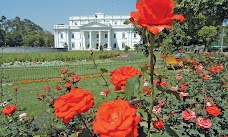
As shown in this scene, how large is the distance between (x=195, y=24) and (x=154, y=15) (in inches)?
1402

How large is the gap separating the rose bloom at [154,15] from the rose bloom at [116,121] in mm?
278

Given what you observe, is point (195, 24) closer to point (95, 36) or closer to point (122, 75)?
point (122, 75)

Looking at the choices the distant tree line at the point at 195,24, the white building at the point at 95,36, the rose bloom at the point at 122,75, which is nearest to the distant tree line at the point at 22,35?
the white building at the point at 95,36

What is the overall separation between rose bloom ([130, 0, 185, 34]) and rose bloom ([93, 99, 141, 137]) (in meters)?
0.28

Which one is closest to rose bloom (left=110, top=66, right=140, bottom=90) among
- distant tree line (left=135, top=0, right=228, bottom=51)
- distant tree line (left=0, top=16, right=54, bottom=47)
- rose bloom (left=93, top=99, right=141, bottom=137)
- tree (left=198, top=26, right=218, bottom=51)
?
distant tree line (left=135, top=0, right=228, bottom=51)

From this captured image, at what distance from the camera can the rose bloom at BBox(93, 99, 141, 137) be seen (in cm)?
75

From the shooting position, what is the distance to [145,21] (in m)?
0.78

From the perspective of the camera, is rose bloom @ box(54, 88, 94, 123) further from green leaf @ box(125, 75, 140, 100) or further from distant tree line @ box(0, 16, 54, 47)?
distant tree line @ box(0, 16, 54, 47)

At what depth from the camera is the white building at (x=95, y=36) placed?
7769 centimetres

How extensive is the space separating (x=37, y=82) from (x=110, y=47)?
6691 centimetres

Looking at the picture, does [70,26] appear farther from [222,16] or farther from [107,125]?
[107,125]

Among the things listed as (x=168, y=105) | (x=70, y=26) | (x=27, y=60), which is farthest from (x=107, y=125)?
(x=70, y=26)

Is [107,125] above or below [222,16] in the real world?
below

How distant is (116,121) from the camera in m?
0.77
